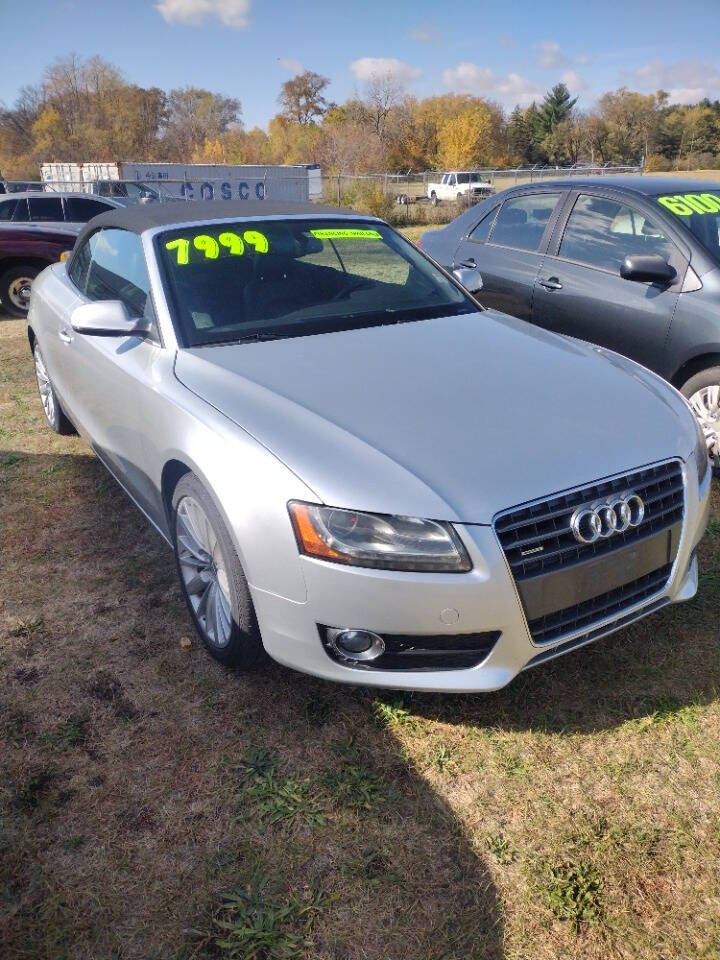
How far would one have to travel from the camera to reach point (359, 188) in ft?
83.3

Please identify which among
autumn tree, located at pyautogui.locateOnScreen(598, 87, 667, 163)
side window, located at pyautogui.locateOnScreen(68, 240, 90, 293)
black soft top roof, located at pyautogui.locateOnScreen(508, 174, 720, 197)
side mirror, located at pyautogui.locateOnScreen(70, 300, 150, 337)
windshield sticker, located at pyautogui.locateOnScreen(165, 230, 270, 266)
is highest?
autumn tree, located at pyautogui.locateOnScreen(598, 87, 667, 163)

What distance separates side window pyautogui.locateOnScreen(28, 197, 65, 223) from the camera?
1110 cm

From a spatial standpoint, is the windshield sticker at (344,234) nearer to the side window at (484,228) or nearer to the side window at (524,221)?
the side window at (524,221)

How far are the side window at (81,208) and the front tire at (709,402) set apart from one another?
376 inches

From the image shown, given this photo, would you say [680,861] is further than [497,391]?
No

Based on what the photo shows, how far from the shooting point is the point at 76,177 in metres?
34.9

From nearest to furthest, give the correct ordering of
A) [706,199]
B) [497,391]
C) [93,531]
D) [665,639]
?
[497,391], [665,639], [93,531], [706,199]

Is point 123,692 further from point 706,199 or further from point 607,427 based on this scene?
point 706,199

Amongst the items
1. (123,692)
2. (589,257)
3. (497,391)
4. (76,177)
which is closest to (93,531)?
(123,692)

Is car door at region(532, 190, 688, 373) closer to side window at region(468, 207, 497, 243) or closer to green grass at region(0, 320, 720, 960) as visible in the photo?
side window at region(468, 207, 497, 243)

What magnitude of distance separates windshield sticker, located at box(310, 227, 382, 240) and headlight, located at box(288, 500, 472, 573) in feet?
6.73

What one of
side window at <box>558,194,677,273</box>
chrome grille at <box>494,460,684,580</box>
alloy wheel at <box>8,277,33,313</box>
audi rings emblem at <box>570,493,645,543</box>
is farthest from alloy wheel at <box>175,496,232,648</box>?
alloy wheel at <box>8,277,33,313</box>

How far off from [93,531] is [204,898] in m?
2.43

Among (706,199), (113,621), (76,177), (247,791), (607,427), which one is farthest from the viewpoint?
(76,177)
